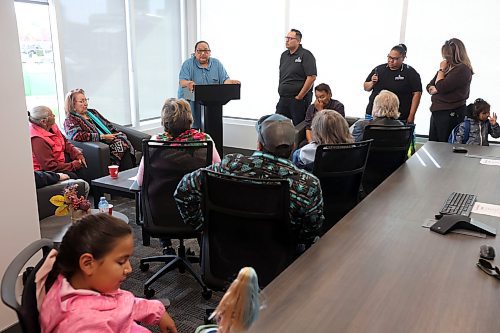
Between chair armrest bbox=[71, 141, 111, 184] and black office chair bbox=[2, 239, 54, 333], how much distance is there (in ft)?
10.6

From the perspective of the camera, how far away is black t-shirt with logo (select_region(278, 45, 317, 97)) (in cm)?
538

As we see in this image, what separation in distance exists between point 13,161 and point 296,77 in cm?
381

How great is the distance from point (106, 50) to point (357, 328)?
5.14 meters

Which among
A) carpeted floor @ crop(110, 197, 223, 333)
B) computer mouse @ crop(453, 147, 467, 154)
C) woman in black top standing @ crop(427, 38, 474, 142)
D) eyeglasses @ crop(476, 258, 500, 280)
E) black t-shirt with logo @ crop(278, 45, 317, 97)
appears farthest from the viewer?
black t-shirt with logo @ crop(278, 45, 317, 97)

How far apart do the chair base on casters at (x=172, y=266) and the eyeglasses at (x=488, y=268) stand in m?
1.66

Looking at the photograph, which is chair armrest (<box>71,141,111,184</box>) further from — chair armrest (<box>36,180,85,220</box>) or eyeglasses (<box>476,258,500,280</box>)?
eyeglasses (<box>476,258,500,280</box>)

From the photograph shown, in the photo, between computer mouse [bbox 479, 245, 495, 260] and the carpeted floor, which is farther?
the carpeted floor

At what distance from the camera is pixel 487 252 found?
1.60 m

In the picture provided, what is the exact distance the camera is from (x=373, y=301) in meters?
1.27

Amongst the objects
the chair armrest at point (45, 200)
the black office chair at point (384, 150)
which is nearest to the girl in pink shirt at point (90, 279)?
the chair armrest at point (45, 200)

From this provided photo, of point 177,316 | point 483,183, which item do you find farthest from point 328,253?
point 483,183

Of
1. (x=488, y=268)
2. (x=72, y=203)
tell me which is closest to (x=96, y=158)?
(x=72, y=203)

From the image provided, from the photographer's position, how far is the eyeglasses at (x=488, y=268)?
4.80 feet

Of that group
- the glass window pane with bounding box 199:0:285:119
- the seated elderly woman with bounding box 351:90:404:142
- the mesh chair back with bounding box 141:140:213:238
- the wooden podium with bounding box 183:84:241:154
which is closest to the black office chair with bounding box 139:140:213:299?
the mesh chair back with bounding box 141:140:213:238
